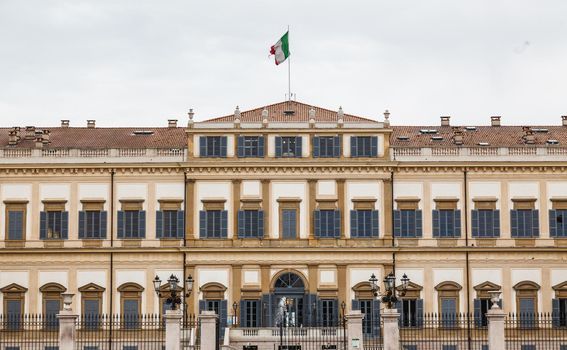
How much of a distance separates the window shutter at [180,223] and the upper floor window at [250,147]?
454 cm

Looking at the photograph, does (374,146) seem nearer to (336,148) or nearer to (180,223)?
(336,148)

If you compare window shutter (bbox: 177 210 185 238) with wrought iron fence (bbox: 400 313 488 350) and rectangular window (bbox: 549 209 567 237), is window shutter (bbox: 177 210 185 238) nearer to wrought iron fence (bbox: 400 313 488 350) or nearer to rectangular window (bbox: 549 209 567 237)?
wrought iron fence (bbox: 400 313 488 350)

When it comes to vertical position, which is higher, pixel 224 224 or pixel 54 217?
pixel 54 217

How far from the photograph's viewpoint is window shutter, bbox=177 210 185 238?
66.7m

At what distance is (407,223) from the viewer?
6688 cm

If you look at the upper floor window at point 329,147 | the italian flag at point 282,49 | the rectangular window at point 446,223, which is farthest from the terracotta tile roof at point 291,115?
the rectangular window at point 446,223

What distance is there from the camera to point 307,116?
2709 inches

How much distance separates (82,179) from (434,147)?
1974 centimetres

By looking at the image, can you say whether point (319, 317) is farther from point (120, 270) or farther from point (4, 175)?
point (4, 175)

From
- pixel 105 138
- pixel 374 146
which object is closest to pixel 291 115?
pixel 374 146

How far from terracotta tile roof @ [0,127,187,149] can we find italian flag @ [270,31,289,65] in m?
7.35

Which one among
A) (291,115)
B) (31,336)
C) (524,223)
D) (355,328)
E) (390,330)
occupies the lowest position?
(31,336)

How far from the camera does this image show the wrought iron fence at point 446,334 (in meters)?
63.7

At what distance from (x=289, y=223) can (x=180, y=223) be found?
19.8 feet
